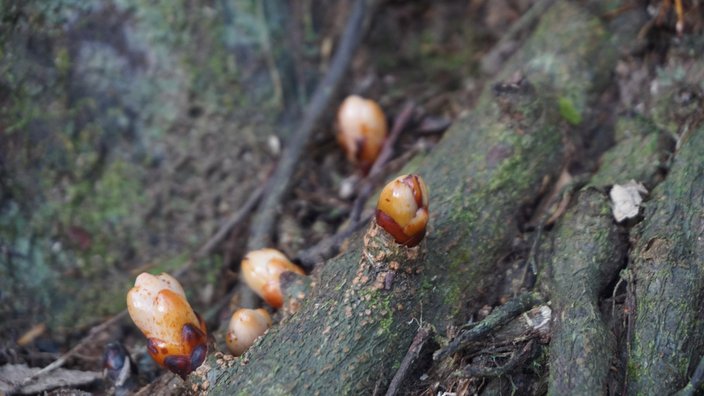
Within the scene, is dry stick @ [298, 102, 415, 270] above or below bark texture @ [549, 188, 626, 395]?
above

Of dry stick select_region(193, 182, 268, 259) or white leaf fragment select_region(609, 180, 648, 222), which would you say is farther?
dry stick select_region(193, 182, 268, 259)

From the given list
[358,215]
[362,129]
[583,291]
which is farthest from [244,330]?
[362,129]

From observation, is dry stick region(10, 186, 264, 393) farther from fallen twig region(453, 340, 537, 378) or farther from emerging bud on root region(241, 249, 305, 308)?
fallen twig region(453, 340, 537, 378)

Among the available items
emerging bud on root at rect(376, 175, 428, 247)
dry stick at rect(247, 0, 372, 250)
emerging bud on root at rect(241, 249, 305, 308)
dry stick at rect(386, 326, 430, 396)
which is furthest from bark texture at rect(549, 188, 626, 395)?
dry stick at rect(247, 0, 372, 250)

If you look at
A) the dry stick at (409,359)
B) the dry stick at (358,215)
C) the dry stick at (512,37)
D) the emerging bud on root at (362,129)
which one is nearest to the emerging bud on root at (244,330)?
the dry stick at (358,215)

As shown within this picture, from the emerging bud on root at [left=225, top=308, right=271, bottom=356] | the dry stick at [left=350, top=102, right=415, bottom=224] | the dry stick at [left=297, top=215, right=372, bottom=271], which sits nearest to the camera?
the emerging bud on root at [left=225, top=308, right=271, bottom=356]

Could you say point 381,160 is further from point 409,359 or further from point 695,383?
point 695,383
